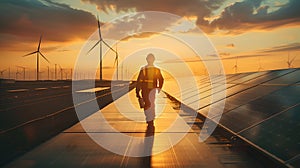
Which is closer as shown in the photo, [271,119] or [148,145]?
[271,119]

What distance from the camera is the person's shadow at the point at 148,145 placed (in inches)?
298

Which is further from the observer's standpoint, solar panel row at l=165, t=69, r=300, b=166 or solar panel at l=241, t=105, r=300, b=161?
solar panel row at l=165, t=69, r=300, b=166

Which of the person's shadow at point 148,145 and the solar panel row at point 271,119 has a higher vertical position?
the solar panel row at point 271,119

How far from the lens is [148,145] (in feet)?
31.2

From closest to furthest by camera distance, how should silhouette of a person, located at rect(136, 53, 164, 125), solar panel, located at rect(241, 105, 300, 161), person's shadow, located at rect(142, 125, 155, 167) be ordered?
1. solar panel, located at rect(241, 105, 300, 161)
2. person's shadow, located at rect(142, 125, 155, 167)
3. silhouette of a person, located at rect(136, 53, 164, 125)

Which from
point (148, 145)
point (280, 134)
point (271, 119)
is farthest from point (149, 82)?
point (280, 134)

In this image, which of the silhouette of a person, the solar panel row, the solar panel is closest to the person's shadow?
the silhouette of a person

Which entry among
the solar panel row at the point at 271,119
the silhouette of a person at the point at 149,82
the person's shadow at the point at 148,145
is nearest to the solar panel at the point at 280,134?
the solar panel row at the point at 271,119

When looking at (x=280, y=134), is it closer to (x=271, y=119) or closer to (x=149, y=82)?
Result: (x=271, y=119)

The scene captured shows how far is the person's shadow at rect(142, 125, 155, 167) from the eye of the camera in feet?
24.8

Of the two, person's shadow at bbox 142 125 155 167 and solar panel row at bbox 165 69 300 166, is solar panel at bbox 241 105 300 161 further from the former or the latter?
person's shadow at bbox 142 125 155 167

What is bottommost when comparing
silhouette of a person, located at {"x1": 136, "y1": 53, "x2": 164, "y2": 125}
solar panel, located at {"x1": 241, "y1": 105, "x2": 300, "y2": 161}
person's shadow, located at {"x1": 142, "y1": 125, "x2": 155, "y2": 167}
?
person's shadow, located at {"x1": 142, "y1": 125, "x2": 155, "y2": 167}

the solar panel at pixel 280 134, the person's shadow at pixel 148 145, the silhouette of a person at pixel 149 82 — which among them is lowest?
the person's shadow at pixel 148 145

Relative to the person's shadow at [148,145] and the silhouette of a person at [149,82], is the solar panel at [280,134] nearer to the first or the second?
the person's shadow at [148,145]
